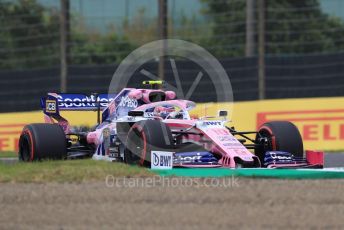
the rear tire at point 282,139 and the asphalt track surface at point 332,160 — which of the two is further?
the asphalt track surface at point 332,160

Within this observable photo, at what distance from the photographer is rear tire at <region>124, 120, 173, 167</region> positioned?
10.3 meters

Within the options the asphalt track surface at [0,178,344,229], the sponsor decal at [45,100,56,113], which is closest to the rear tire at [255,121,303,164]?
the asphalt track surface at [0,178,344,229]

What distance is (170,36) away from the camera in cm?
2077

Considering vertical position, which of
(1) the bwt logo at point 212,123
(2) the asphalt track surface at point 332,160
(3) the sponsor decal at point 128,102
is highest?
(3) the sponsor decal at point 128,102

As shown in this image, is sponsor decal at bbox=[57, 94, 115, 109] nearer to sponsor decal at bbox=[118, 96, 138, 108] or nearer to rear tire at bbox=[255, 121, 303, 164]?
sponsor decal at bbox=[118, 96, 138, 108]

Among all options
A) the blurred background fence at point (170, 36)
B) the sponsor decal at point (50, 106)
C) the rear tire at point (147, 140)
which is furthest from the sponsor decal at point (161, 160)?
the blurred background fence at point (170, 36)

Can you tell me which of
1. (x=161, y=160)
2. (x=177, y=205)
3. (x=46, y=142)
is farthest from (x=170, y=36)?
(x=177, y=205)

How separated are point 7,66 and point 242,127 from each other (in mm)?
7086

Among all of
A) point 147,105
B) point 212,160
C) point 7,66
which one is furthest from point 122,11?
point 212,160

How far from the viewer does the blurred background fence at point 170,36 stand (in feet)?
57.7

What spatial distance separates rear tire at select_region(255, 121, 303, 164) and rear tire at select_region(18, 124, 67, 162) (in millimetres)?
2881

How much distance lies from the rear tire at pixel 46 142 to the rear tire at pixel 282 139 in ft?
9.45

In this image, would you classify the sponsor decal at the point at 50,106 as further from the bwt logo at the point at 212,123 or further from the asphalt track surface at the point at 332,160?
the bwt logo at the point at 212,123

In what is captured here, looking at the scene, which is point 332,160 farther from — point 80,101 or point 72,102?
point 72,102
